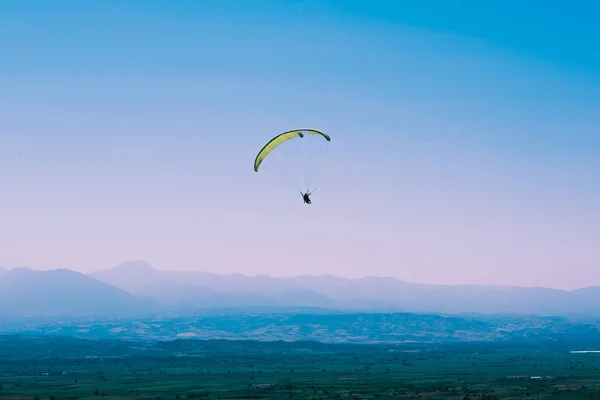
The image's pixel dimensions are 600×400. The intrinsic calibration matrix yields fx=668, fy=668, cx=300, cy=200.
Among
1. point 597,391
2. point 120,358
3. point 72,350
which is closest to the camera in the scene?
point 597,391

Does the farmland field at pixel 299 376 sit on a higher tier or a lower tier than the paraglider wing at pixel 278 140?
lower

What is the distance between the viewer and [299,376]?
113375mm

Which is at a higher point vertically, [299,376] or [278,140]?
[278,140]

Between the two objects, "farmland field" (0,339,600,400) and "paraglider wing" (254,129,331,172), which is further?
"farmland field" (0,339,600,400)

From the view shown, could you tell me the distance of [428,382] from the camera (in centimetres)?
9831

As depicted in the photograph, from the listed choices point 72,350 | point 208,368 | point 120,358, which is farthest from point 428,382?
point 72,350

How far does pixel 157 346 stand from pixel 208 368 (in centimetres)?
6383

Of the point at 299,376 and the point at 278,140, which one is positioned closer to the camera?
the point at 278,140

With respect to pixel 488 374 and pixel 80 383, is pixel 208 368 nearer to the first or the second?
pixel 80 383

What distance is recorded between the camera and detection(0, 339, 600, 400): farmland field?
275 feet

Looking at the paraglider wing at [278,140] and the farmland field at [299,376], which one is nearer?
the paraglider wing at [278,140]

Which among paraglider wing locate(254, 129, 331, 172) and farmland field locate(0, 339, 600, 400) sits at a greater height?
paraglider wing locate(254, 129, 331, 172)

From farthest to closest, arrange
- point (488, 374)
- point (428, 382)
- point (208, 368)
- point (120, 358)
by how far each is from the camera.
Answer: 1. point (120, 358)
2. point (208, 368)
3. point (488, 374)
4. point (428, 382)

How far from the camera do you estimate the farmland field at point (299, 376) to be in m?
83.9
